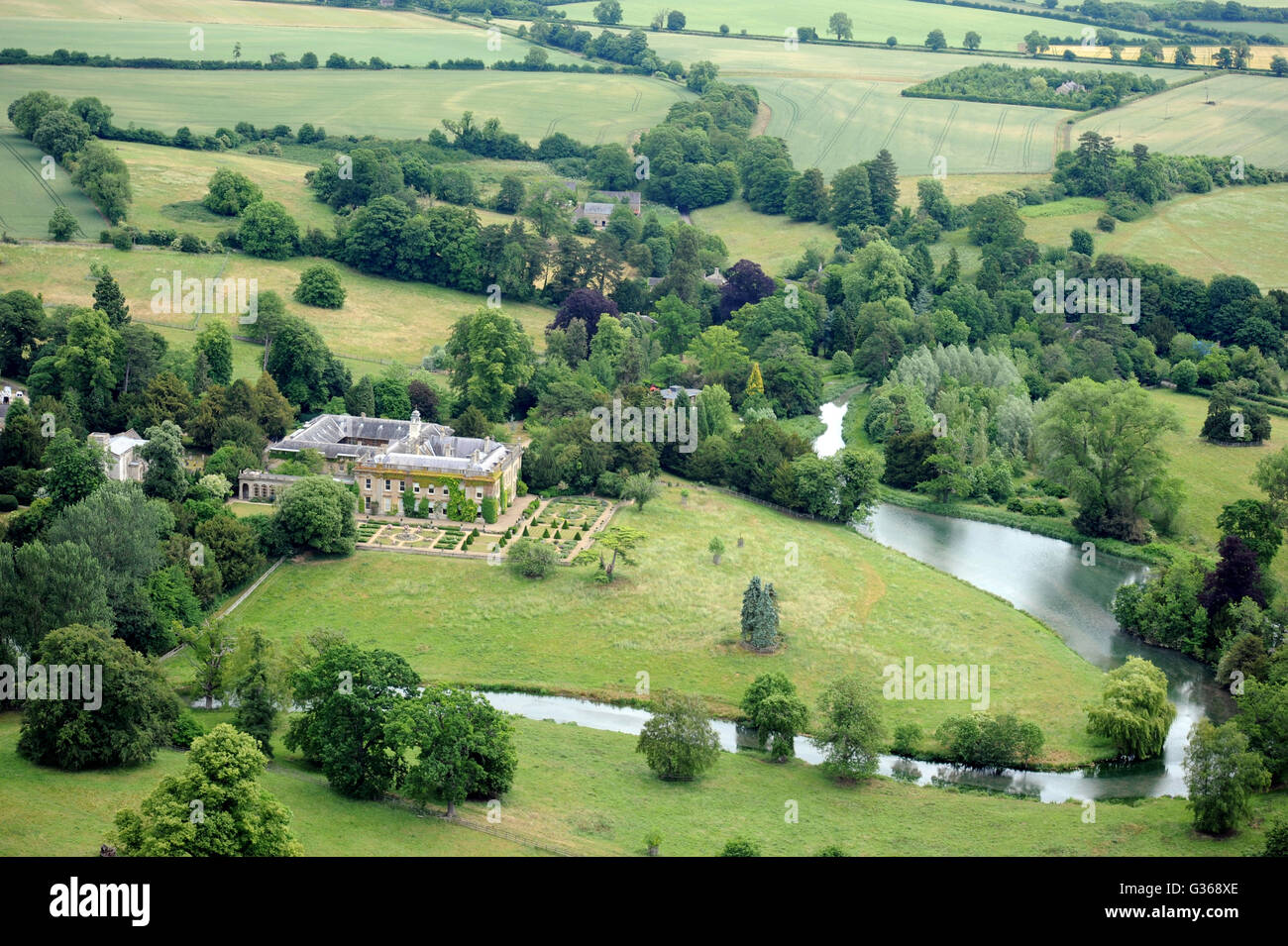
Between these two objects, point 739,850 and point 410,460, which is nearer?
point 739,850

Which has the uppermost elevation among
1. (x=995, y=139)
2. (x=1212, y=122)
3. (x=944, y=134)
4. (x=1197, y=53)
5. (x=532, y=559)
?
(x=1197, y=53)

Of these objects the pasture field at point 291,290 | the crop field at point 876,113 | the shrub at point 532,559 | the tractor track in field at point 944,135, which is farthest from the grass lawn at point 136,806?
the tractor track in field at point 944,135

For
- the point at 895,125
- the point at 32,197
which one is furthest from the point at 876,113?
the point at 32,197

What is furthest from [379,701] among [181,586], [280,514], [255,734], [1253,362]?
[1253,362]

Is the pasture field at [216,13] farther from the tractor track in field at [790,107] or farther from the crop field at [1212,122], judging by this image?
the crop field at [1212,122]

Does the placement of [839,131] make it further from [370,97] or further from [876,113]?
[370,97]

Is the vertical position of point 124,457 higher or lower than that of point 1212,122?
lower

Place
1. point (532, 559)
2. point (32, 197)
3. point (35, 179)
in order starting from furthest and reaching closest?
1. point (35, 179)
2. point (32, 197)
3. point (532, 559)
